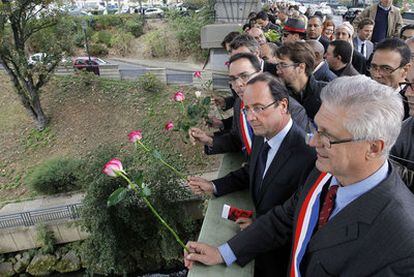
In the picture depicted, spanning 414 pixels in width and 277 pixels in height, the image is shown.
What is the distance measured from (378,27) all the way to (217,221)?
5475 millimetres

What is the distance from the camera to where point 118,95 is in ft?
42.6

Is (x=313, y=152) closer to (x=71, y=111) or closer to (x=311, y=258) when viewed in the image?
(x=311, y=258)

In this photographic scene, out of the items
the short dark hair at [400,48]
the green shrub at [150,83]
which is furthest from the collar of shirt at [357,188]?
the green shrub at [150,83]

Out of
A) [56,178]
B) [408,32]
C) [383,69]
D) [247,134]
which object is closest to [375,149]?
[247,134]

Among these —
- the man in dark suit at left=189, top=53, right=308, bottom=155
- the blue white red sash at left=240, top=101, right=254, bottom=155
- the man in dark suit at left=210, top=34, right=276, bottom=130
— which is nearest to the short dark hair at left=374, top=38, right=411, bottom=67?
the man in dark suit at left=189, top=53, right=308, bottom=155

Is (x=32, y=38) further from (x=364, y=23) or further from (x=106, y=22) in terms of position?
(x=106, y=22)

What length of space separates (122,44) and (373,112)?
21.0 meters

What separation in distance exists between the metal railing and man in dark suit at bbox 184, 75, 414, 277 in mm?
7560

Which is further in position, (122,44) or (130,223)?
(122,44)

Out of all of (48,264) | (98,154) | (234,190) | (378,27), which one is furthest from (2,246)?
(378,27)

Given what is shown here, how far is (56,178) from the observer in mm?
9062

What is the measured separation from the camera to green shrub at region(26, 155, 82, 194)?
9070 mm

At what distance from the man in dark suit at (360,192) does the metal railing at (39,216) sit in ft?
24.8

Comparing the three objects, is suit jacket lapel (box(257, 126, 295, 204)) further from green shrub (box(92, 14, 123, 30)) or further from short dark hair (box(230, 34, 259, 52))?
green shrub (box(92, 14, 123, 30))
